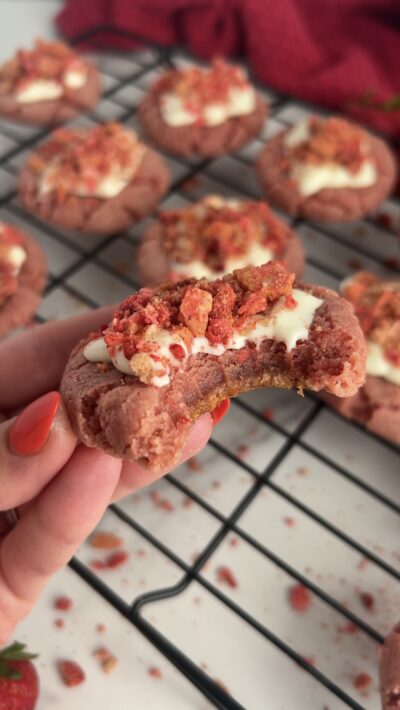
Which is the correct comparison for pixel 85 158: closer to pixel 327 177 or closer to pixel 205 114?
pixel 205 114

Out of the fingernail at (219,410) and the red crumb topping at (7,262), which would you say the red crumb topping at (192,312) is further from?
the red crumb topping at (7,262)

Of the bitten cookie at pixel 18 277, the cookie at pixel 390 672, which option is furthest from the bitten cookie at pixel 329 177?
the cookie at pixel 390 672

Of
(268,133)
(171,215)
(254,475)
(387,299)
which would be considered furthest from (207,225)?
(268,133)

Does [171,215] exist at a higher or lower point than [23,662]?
higher

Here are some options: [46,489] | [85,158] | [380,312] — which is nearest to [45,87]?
[85,158]

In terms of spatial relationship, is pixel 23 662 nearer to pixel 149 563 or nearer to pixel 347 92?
pixel 149 563

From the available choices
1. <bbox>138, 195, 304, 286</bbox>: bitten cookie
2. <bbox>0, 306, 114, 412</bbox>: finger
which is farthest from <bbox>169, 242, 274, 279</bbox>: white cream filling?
<bbox>0, 306, 114, 412</bbox>: finger
